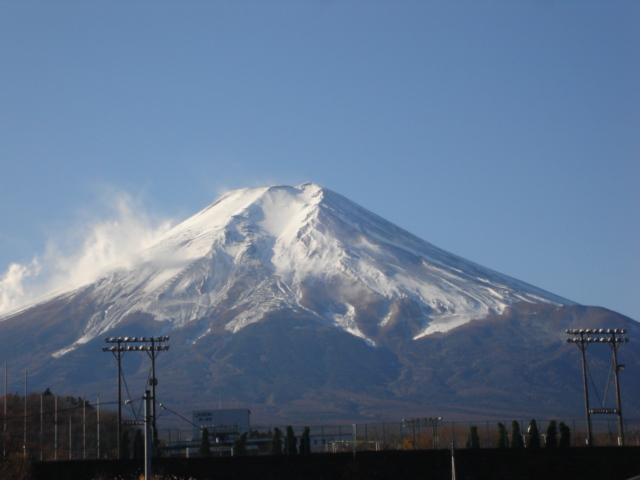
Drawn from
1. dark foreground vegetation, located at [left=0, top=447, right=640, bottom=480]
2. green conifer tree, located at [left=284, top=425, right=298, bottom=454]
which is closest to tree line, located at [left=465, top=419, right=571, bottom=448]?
dark foreground vegetation, located at [left=0, top=447, right=640, bottom=480]

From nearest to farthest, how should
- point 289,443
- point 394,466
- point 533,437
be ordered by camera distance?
point 394,466 < point 533,437 < point 289,443

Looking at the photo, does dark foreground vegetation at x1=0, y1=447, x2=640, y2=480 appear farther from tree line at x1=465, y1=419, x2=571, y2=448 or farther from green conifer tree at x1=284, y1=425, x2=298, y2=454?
green conifer tree at x1=284, y1=425, x2=298, y2=454

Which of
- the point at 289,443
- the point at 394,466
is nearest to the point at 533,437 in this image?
the point at 394,466

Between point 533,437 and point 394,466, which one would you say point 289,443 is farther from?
point 533,437

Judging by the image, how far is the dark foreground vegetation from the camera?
48.2 meters

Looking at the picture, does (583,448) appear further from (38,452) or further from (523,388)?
(523,388)

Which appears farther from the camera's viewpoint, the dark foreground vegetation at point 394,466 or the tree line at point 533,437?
the tree line at point 533,437

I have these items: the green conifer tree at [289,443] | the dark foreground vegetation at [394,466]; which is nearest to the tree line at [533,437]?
the dark foreground vegetation at [394,466]

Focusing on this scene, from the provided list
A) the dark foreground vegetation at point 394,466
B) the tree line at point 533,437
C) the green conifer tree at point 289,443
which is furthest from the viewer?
the green conifer tree at point 289,443

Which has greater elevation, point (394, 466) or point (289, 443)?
point (289, 443)

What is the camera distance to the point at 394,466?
5178cm

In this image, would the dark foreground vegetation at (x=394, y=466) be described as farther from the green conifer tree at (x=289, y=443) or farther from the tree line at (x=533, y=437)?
the green conifer tree at (x=289, y=443)

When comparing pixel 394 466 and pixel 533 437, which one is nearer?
pixel 394 466

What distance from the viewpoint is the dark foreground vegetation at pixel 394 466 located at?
158 feet
